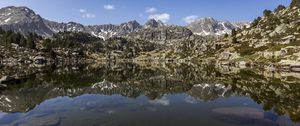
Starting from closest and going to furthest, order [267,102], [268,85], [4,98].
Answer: [267,102], [4,98], [268,85]

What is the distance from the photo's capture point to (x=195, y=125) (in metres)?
38.5

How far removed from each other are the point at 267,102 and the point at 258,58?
130 meters

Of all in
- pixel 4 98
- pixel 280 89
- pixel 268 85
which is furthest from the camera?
pixel 268 85

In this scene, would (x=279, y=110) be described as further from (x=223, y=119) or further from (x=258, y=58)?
(x=258, y=58)

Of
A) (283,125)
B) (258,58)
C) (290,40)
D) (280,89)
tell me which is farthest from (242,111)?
(290,40)

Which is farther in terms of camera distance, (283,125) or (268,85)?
(268,85)

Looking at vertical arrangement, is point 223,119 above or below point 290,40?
below

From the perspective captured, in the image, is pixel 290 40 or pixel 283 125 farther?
pixel 290 40

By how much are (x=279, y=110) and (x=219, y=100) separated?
49.4 ft

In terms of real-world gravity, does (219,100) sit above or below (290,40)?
below

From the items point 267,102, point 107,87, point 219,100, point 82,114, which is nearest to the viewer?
point 82,114

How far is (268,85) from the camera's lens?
80.4m

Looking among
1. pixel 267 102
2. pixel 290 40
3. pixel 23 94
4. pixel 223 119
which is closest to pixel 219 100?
pixel 267 102

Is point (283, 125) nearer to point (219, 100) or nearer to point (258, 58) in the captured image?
point (219, 100)
